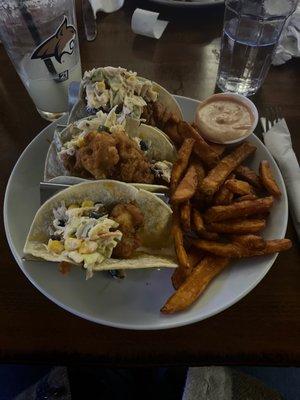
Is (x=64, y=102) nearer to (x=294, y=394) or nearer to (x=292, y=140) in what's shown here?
(x=292, y=140)

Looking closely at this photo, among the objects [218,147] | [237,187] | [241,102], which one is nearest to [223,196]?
[237,187]

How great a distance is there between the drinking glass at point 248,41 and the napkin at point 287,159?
0.35 m

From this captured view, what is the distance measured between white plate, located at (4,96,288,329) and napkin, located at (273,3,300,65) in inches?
34.9

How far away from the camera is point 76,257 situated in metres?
0.95

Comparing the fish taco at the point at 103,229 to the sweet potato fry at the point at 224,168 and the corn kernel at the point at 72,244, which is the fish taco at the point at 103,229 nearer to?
the corn kernel at the point at 72,244

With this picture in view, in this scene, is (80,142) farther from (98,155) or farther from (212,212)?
(212,212)

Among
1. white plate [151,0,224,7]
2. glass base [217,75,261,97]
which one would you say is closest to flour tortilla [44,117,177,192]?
glass base [217,75,261,97]

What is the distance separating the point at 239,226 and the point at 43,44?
981 mm

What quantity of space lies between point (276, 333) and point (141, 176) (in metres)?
0.64

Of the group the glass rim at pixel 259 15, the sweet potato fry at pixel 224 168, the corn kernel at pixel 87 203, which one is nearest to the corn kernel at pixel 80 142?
the corn kernel at pixel 87 203

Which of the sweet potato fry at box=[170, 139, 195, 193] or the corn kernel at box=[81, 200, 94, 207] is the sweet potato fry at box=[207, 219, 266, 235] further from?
the corn kernel at box=[81, 200, 94, 207]

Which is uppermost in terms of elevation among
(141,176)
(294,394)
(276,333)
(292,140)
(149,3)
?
(149,3)

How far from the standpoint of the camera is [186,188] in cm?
117

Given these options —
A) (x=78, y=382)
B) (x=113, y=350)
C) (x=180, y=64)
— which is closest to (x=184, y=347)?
(x=113, y=350)
